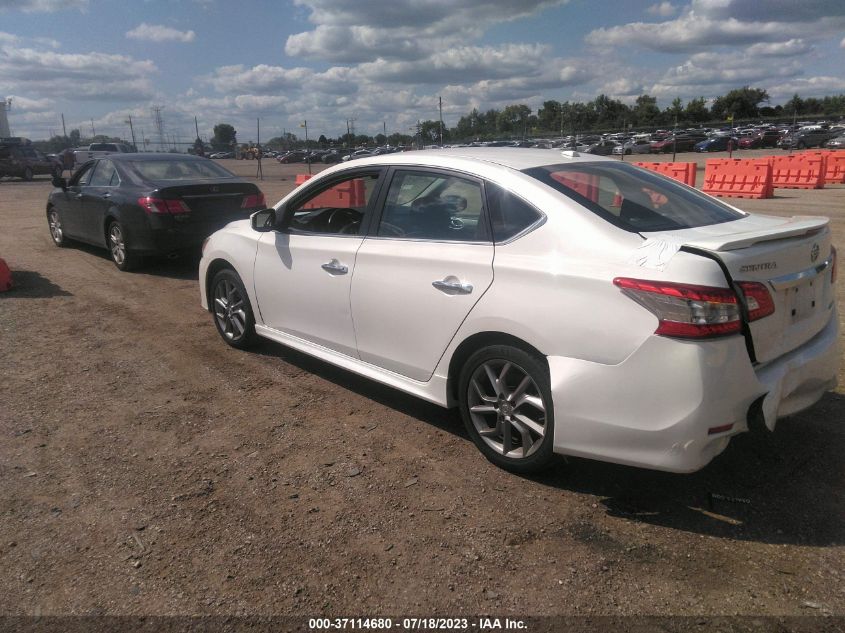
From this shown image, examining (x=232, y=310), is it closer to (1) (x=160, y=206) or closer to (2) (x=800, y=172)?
(1) (x=160, y=206)

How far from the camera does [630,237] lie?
304 centimetres

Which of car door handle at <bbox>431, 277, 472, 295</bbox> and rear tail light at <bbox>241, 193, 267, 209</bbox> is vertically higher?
rear tail light at <bbox>241, 193, 267, 209</bbox>

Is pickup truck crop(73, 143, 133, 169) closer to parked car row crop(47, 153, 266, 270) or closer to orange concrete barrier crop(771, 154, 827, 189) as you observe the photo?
parked car row crop(47, 153, 266, 270)

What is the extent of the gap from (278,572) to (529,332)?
1.58 m

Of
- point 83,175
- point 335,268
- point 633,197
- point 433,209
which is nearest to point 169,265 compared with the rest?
point 83,175

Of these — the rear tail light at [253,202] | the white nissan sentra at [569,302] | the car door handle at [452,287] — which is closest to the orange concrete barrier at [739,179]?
the rear tail light at [253,202]

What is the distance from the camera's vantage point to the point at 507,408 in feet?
11.1

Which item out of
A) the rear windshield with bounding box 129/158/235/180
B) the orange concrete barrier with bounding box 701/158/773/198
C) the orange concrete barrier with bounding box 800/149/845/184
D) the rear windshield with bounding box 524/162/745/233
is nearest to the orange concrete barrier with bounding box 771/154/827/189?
the orange concrete barrier with bounding box 800/149/845/184

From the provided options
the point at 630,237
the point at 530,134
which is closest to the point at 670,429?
the point at 630,237

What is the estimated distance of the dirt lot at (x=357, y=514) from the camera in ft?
8.54

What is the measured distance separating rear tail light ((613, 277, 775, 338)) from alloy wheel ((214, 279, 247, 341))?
355 cm

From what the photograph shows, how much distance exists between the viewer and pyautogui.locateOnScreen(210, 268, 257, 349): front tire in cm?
532

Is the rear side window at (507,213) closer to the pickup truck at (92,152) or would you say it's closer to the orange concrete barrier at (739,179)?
the orange concrete barrier at (739,179)

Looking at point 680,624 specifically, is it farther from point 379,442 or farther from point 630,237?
point 379,442
